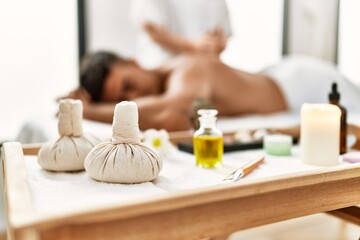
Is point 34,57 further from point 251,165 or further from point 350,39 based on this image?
point 350,39

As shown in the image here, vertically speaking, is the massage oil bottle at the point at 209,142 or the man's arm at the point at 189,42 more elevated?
the man's arm at the point at 189,42

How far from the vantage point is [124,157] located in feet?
2.63

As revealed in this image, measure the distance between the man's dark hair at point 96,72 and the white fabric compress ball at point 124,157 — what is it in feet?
4.46

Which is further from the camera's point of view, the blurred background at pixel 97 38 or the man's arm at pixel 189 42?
the man's arm at pixel 189 42

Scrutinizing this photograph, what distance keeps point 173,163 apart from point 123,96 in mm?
1253

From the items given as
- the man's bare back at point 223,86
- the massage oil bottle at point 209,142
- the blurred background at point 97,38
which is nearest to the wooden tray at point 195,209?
the massage oil bottle at point 209,142

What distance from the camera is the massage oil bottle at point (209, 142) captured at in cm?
96

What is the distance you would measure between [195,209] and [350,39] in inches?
110

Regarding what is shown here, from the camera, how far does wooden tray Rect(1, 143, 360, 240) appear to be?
1.85 feet

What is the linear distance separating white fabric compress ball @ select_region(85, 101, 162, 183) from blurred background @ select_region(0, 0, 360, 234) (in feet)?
4.25

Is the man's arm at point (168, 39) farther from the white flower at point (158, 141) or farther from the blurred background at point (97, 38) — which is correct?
the white flower at point (158, 141)

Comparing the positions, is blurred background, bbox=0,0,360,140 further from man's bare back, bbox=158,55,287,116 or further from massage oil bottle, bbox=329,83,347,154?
massage oil bottle, bbox=329,83,347,154

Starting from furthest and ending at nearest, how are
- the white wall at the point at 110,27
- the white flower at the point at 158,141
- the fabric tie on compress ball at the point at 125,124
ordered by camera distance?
the white wall at the point at 110,27 < the white flower at the point at 158,141 < the fabric tie on compress ball at the point at 125,124

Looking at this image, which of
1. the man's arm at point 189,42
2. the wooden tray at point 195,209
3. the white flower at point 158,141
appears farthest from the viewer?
the man's arm at point 189,42
